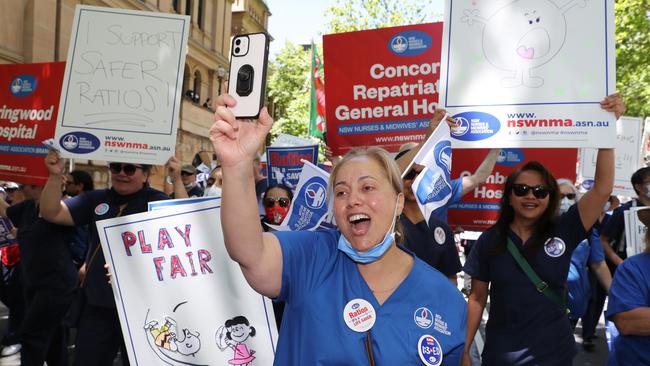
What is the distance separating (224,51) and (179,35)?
30076 mm

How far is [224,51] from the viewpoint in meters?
33.8

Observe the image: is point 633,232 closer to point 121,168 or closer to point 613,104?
point 613,104

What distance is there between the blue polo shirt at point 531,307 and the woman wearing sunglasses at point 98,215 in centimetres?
237

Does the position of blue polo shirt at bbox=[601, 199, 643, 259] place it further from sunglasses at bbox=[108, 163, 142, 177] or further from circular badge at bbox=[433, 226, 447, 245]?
sunglasses at bbox=[108, 163, 142, 177]

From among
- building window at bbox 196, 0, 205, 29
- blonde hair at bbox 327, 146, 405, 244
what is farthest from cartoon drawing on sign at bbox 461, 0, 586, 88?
building window at bbox 196, 0, 205, 29

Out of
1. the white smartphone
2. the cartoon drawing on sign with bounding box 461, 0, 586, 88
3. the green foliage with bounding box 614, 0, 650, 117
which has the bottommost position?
the white smartphone

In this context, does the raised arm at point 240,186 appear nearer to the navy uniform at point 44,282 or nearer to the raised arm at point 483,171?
the raised arm at point 483,171

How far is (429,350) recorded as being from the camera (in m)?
1.97

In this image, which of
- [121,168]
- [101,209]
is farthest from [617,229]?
[101,209]

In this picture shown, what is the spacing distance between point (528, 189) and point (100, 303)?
2.87 m

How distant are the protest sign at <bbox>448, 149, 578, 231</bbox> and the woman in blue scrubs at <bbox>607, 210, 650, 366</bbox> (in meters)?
2.75

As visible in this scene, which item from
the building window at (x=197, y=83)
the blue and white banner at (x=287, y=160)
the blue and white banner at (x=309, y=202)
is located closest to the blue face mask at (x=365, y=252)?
the blue and white banner at (x=309, y=202)

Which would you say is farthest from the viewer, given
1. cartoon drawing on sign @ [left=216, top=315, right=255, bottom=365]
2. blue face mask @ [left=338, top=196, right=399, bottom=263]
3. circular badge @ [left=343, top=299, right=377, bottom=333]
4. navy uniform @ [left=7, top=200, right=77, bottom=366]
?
navy uniform @ [left=7, top=200, right=77, bottom=366]

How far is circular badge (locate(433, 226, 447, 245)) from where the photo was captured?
151 inches
